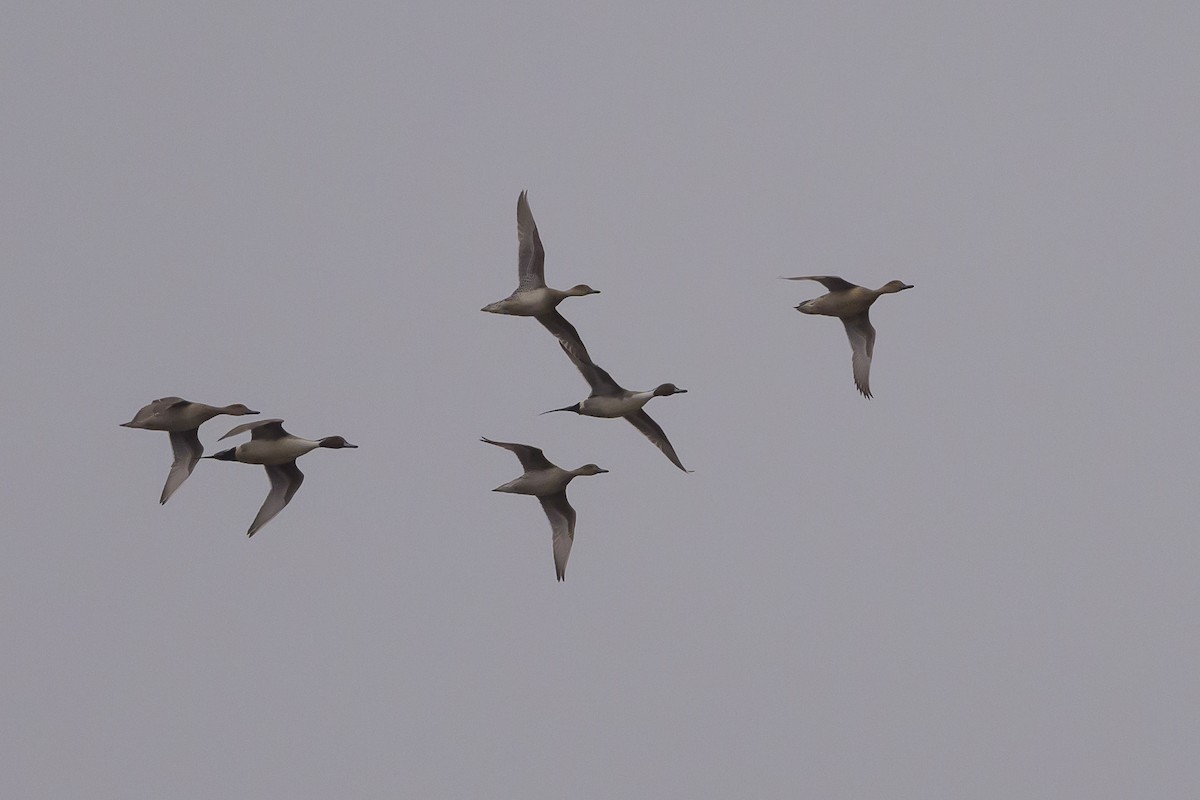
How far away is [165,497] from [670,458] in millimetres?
7347

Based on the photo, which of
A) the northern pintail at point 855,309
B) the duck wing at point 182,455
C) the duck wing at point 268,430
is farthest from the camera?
the northern pintail at point 855,309

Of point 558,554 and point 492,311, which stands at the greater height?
point 492,311

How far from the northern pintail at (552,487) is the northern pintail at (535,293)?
1.65 metres

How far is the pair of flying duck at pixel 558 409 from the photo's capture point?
22.7m

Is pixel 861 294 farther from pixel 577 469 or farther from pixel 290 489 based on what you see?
pixel 290 489

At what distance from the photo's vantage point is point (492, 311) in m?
22.6

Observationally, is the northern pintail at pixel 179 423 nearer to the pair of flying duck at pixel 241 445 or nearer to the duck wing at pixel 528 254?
the pair of flying duck at pixel 241 445

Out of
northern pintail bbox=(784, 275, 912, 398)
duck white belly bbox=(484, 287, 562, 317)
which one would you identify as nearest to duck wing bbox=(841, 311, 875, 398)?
Result: northern pintail bbox=(784, 275, 912, 398)

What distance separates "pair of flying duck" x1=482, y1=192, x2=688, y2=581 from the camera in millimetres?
22719

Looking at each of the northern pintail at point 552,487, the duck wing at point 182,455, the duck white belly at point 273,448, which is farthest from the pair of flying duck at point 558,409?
the duck wing at point 182,455

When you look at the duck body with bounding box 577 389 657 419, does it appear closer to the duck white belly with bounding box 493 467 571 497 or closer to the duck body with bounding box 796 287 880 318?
the duck white belly with bounding box 493 467 571 497

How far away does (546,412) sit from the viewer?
22484 millimetres

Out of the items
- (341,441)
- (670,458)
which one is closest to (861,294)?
(670,458)

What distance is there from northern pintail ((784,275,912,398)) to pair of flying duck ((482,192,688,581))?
2.66 metres
